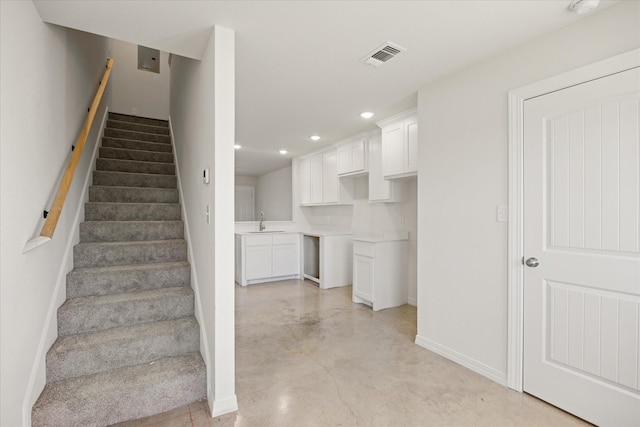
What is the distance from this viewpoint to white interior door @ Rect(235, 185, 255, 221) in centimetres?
874

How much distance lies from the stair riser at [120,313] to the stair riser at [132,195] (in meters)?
1.35

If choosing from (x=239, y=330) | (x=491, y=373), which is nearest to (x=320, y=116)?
(x=239, y=330)

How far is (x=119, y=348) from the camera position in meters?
2.01

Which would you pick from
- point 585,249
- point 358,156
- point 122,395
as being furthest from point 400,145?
point 122,395

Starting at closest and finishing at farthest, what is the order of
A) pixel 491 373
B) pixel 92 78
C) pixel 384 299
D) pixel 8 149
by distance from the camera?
pixel 8 149 → pixel 491 373 → pixel 92 78 → pixel 384 299

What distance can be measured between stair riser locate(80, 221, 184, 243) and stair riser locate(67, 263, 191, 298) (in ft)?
1.40

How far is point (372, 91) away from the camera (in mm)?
2883

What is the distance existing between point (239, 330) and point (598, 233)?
305 centimetres

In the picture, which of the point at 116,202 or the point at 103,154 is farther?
the point at 103,154

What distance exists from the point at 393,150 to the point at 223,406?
Result: 3.04 meters

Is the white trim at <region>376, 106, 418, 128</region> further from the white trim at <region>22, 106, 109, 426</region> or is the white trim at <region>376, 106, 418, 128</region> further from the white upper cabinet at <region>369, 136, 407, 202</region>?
the white trim at <region>22, 106, 109, 426</region>

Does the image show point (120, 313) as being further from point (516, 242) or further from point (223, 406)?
point (516, 242)

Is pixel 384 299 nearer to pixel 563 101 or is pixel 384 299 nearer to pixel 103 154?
pixel 563 101

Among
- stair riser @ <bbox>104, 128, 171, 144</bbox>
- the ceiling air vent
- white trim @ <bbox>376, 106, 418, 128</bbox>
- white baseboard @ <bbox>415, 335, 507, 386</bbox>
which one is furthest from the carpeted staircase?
white trim @ <bbox>376, 106, 418, 128</bbox>
